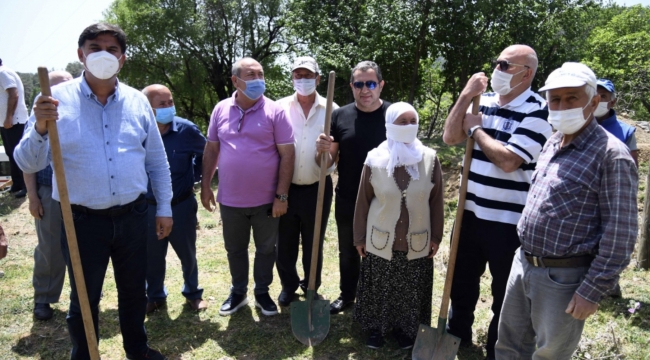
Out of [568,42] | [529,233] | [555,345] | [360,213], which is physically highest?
[568,42]

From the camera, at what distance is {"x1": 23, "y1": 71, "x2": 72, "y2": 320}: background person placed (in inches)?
161

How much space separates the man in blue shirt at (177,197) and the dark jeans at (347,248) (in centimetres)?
137

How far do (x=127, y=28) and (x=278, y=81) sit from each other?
5388 millimetres

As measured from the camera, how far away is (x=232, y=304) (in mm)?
4508

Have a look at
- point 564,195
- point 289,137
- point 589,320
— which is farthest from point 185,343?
point 589,320

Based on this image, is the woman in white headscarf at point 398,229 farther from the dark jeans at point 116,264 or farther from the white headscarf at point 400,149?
the dark jeans at point 116,264

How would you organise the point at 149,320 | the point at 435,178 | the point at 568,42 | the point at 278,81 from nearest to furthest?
1. the point at 435,178
2. the point at 149,320
3. the point at 568,42
4. the point at 278,81

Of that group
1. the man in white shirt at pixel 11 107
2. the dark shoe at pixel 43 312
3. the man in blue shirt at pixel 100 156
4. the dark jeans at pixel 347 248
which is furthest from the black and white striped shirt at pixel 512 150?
the man in white shirt at pixel 11 107

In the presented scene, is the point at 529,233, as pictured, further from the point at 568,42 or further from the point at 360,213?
the point at 568,42

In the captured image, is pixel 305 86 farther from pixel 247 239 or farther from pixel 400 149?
pixel 247 239

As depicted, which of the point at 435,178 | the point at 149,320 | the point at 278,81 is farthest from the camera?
the point at 278,81

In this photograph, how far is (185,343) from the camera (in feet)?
13.1

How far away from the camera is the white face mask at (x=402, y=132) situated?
3531 millimetres

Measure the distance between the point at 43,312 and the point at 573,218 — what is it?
4.43 metres
